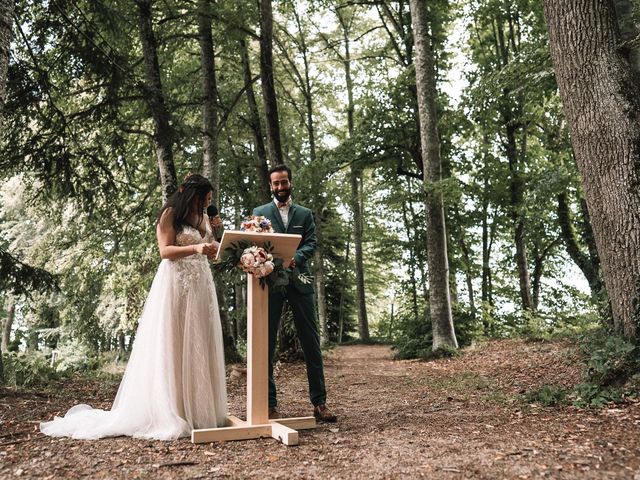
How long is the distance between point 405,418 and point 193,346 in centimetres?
209

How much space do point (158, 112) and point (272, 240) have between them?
4.03 metres

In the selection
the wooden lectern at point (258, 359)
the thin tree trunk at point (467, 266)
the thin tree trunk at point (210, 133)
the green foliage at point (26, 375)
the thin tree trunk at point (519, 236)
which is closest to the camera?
the wooden lectern at point (258, 359)

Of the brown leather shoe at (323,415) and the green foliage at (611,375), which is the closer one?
the green foliage at (611,375)

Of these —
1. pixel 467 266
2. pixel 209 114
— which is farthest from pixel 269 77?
pixel 467 266

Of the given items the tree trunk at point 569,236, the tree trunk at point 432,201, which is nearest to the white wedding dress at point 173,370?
the tree trunk at point 432,201

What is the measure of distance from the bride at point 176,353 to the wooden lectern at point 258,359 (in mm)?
327

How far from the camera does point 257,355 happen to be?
4.22 metres

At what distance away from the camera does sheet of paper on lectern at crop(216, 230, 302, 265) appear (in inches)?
164

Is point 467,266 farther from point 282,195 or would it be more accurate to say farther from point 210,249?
point 210,249

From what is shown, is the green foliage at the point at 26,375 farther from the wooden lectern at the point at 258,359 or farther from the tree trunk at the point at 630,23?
the tree trunk at the point at 630,23

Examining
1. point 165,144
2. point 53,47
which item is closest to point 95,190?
point 165,144

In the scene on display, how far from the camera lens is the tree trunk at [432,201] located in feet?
34.0

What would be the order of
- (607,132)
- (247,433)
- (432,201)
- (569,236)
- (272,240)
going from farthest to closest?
(569,236)
(432,201)
(607,132)
(272,240)
(247,433)

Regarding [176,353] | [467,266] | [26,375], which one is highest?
[467,266]
